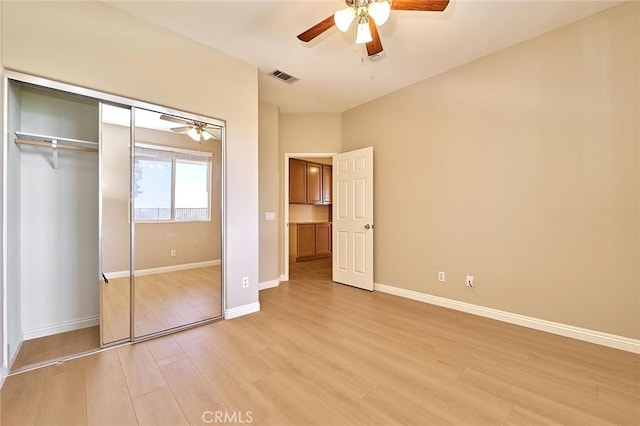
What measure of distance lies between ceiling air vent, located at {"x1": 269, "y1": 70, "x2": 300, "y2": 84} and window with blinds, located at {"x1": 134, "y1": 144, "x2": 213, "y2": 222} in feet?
4.47

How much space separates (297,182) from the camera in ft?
20.6

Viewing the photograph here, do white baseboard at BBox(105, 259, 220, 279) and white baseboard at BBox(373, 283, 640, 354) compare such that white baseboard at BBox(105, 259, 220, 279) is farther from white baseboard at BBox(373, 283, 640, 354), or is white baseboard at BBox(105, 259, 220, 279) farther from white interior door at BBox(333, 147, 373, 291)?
white baseboard at BBox(373, 283, 640, 354)

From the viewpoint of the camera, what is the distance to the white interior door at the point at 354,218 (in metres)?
3.97

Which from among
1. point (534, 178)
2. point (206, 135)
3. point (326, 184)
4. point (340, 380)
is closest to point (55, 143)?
point (206, 135)

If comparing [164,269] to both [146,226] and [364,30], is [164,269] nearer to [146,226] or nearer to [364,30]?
[146,226]

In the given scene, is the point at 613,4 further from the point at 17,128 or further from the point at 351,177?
the point at 17,128

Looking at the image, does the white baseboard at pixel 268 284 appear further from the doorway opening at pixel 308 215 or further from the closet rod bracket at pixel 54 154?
the closet rod bracket at pixel 54 154

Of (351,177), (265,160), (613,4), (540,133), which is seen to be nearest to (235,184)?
(265,160)

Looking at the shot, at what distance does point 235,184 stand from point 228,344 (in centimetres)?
161

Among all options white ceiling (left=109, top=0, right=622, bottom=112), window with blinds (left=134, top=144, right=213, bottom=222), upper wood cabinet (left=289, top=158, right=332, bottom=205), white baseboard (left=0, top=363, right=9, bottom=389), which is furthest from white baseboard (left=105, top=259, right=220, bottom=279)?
upper wood cabinet (left=289, top=158, right=332, bottom=205)

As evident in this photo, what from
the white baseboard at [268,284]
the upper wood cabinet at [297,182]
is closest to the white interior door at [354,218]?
the white baseboard at [268,284]

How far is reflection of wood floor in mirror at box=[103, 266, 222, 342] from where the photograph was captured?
236cm

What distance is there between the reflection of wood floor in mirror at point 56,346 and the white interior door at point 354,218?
3.12 metres

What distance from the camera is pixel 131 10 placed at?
222 cm
